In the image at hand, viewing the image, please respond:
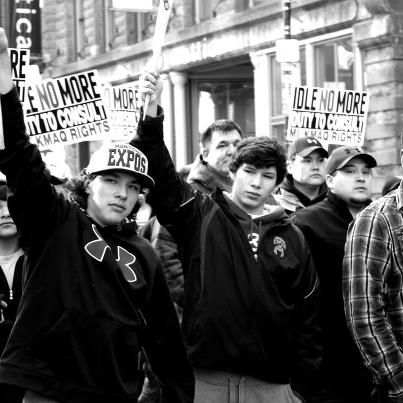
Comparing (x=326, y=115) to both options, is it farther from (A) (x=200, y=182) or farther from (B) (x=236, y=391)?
(B) (x=236, y=391)

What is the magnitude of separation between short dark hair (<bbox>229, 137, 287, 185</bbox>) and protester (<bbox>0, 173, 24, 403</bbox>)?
136 cm

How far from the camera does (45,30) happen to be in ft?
97.8

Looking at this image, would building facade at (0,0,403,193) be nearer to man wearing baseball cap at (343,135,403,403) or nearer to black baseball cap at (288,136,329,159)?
black baseball cap at (288,136,329,159)

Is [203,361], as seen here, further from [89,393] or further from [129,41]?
[129,41]

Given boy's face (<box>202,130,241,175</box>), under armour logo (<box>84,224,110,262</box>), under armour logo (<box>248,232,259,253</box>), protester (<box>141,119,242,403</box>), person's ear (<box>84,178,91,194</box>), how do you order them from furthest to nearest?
boy's face (<box>202,130,241,175</box>) < protester (<box>141,119,242,403</box>) < under armour logo (<box>248,232,259,253</box>) < person's ear (<box>84,178,91,194</box>) < under armour logo (<box>84,224,110,262</box>)

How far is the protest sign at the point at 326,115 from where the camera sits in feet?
31.8

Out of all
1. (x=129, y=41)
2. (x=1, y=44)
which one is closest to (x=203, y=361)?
(x=1, y=44)

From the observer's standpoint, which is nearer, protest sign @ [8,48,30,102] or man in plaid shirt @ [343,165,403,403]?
man in plaid shirt @ [343,165,403,403]

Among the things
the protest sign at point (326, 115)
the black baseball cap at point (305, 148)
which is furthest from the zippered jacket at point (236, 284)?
the protest sign at point (326, 115)

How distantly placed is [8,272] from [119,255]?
56.4 inches

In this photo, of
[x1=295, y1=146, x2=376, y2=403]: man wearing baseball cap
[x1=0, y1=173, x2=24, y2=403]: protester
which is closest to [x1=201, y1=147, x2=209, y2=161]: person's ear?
[x1=295, y1=146, x2=376, y2=403]: man wearing baseball cap

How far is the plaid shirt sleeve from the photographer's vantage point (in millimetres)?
4996

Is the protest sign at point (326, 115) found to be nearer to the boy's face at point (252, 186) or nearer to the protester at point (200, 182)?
the protester at point (200, 182)

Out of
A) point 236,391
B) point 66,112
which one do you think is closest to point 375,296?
point 236,391
